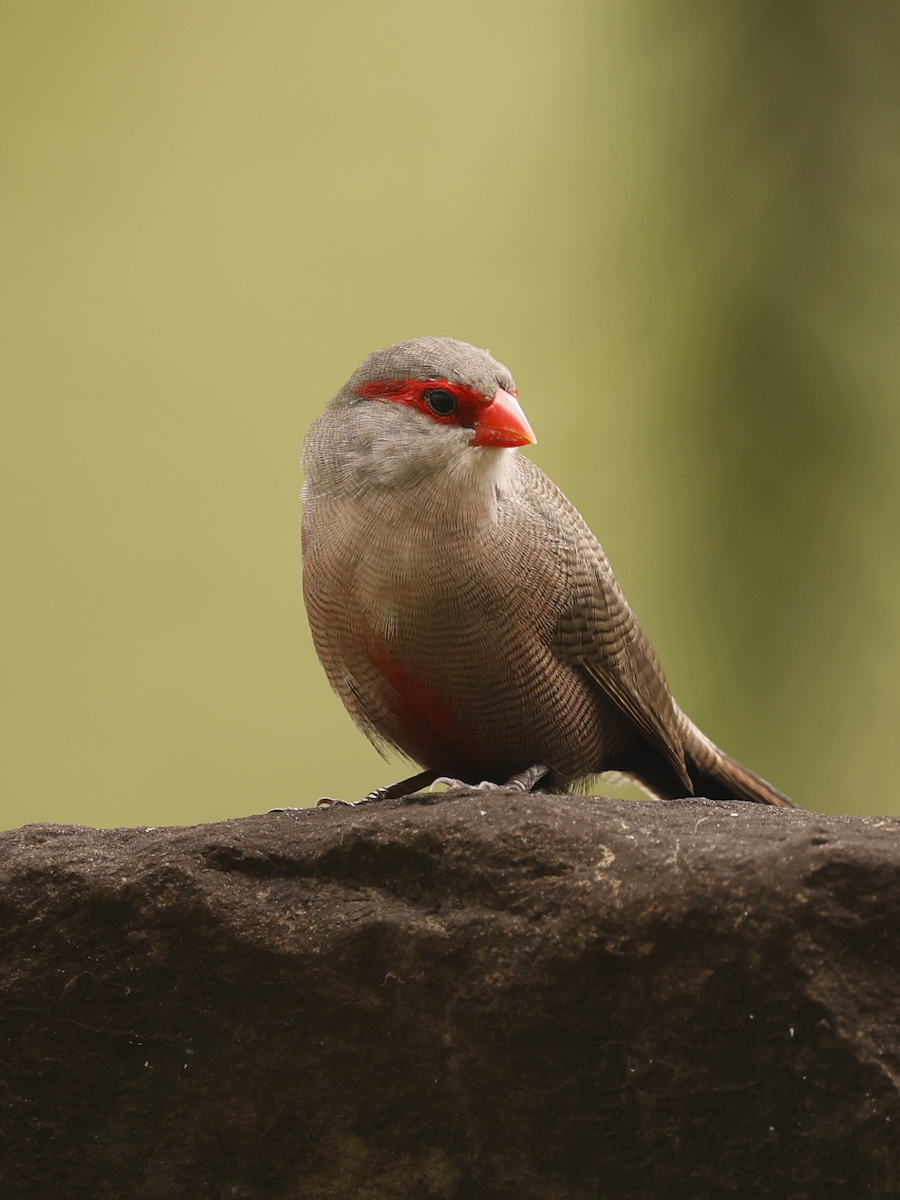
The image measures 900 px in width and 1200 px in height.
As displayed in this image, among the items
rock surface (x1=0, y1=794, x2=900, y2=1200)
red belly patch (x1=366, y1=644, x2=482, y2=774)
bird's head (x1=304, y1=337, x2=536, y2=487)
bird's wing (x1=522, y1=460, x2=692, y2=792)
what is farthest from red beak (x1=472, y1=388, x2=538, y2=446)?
rock surface (x1=0, y1=794, x2=900, y2=1200)

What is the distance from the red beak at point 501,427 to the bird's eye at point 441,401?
6 centimetres

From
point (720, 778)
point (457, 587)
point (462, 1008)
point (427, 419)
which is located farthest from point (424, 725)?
point (462, 1008)

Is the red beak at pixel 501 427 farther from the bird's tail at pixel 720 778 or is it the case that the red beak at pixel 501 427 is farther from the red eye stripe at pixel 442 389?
the bird's tail at pixel 720 778

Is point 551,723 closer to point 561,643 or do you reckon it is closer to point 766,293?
point 561,643

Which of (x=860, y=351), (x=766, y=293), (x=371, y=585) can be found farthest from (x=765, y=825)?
(x=766, y=293)

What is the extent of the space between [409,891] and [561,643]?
0.86m

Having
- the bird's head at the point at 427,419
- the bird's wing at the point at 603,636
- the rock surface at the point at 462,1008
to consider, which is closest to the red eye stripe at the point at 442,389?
the bird's head at the point at 427,419

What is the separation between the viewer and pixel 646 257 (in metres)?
4.75

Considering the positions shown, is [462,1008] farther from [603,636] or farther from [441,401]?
[441,401]

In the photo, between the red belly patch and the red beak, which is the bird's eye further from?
the red belly patch

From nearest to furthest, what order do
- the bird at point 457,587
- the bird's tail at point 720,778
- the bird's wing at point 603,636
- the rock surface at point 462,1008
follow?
the rock surface at point 462,1008, the bird at point 457,587, the bird's wing at point 603,636, the bird's tail at point 720,778

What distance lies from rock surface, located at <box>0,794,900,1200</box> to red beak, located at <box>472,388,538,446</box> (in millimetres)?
760

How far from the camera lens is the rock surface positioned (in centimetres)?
173

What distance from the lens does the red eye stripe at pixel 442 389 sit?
261 centimetres
